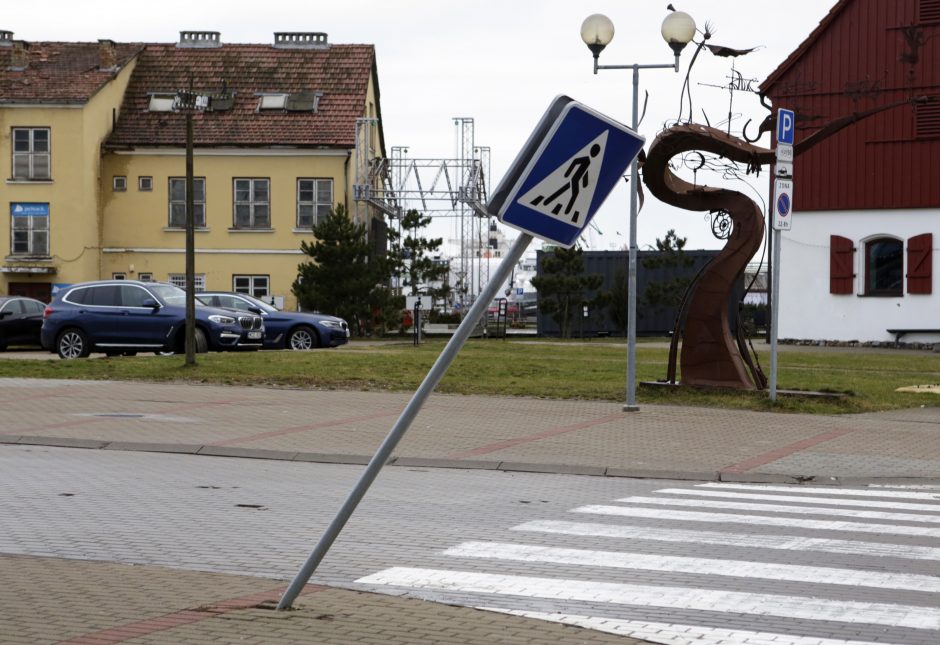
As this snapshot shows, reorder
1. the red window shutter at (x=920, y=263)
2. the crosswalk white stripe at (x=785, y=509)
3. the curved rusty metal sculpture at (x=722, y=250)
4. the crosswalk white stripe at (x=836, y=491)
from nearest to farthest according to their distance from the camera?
the crosswalk white stripe at (x=785, y=509) → the crosswalk white stripe at (x=836, y=491) → the curved rusty metal sculpture at (x=722, y=250) → the red window shutter at (x=920, y=263)

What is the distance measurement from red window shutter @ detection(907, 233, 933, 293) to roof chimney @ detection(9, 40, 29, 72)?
32927 mm

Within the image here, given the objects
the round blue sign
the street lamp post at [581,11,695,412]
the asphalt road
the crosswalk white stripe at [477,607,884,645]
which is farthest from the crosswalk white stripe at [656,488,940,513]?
the round blue sign

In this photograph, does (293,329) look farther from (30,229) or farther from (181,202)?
(30,229)

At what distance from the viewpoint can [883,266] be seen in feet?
Answer: 135

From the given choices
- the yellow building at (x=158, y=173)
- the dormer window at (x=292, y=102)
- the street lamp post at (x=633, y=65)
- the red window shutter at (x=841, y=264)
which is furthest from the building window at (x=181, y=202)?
the street lamp post at (x=633, y=65)

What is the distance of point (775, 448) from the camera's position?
15055 mm

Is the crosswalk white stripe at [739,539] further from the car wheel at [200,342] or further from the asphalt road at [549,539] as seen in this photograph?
the car wheel at [200,342]

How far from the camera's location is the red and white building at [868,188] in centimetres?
3991

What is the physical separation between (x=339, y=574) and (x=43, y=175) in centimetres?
4570

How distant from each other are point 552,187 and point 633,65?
500 inches

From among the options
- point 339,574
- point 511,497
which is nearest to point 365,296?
point 511,497

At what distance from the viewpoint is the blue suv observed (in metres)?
29.4

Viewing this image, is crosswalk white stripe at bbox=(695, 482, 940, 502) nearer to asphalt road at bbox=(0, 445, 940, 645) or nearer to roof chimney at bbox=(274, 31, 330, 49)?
asphalt road at bbox=(0, 445, 940, 645)

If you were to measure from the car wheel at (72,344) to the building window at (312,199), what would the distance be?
72.8 feet
